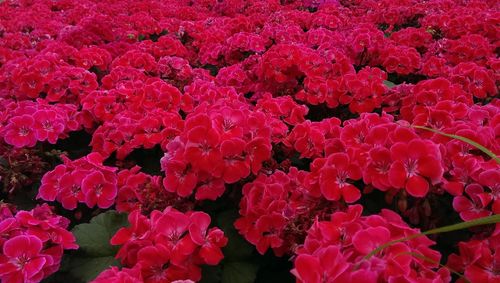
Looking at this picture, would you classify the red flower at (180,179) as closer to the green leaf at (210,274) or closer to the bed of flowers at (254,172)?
the bed of flowers at (254,172)

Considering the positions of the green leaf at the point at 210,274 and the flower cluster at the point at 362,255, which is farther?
the green leaf at the point at 210,274

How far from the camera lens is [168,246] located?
56.6 inches

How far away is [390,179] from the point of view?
1399mm

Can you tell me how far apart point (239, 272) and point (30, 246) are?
70cm

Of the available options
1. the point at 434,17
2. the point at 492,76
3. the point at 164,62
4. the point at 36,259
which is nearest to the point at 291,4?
the point at 434,17

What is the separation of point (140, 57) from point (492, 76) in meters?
2.28

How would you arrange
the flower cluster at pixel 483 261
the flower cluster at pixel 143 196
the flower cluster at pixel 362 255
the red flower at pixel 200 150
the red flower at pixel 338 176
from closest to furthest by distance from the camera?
the flower cluster at pixel 362 255, the flower cluster at pixel 483 261, the red flower at pixel 338 176, the red flower at pixel 200 150, the flower cluster at pixel 143 196

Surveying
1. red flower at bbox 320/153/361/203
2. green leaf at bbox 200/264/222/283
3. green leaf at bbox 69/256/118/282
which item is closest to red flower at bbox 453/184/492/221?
red flower at bbox 320/153/361/203

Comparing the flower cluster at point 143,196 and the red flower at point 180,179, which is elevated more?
Answer: the red flower at point 180,179

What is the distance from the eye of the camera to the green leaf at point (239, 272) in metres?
1.61

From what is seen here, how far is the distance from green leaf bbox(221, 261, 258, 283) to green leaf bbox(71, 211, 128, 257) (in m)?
0.43

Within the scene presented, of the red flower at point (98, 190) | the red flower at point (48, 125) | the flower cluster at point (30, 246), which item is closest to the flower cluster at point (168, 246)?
the flower cluster at point (30, 246)

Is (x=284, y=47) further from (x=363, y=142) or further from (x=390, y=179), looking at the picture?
(x=390, y=179)

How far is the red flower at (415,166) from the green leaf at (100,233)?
1034 millimetres
